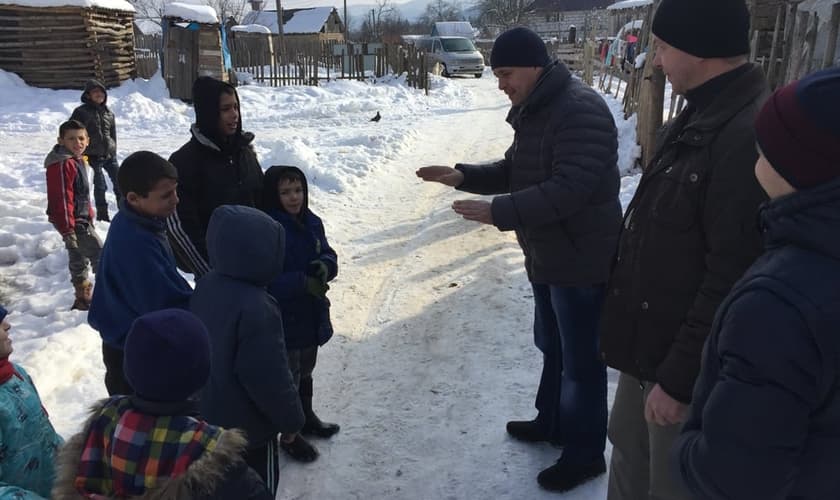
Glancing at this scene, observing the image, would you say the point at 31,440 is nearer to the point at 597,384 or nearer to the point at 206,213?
the point at 206,213

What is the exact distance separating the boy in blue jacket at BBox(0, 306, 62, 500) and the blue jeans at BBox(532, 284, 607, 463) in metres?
2.17

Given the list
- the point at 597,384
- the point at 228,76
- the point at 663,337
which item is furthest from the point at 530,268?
the point at 228,76

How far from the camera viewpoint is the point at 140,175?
2.67 meters

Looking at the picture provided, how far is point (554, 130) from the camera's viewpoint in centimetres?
279

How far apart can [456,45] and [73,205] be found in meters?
26.4

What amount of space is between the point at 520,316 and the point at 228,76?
16286mm

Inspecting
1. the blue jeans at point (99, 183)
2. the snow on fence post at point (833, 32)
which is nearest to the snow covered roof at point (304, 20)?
the blue jeans at point (99, 183)

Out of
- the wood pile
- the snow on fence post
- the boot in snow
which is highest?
the wood pile

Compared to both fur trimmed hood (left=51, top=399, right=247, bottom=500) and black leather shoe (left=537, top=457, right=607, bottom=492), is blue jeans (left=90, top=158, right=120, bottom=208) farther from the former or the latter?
fur trimmed hood (left=51, top=399, right=247, bottom=500)

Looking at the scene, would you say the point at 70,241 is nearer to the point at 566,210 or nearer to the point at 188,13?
the point at 566,210

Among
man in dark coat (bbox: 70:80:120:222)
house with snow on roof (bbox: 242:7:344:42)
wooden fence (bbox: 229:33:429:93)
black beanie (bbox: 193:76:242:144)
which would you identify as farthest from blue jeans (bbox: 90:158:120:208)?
house with snow on roof (bbox: 242:7:344:42)

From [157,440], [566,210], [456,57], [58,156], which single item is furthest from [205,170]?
[456,57]

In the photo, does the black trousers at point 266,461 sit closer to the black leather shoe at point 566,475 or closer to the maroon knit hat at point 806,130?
the black leather shoe at point 566,475

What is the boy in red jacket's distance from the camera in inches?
204
